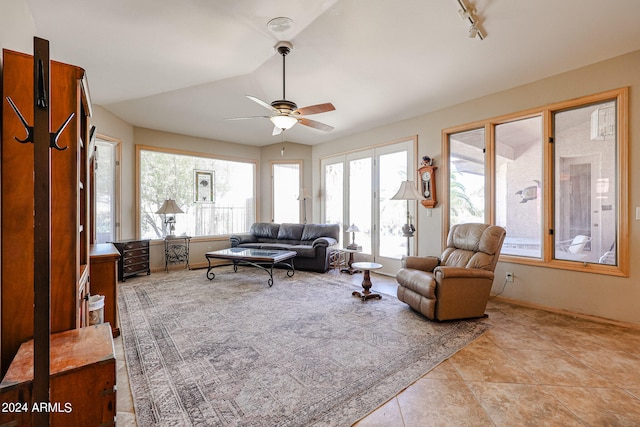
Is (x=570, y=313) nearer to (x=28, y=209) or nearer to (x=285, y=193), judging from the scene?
(x=28, y=209)

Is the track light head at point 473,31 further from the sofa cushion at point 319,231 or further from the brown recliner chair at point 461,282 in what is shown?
the sofa cushion at point 319,231

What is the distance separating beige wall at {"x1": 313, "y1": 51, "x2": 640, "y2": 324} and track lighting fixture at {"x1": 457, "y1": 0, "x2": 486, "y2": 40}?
50.3 inches

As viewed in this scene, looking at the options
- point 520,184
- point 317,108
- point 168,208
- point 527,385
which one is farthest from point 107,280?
point 520,184

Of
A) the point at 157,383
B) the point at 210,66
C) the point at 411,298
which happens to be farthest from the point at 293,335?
the point at 210,66

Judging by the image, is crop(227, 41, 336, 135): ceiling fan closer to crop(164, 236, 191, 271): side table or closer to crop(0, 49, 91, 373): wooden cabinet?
crop(0, 49, 91, 373): wooden cabinet

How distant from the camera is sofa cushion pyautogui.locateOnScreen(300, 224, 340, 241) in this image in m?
6.20

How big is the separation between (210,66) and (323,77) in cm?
149

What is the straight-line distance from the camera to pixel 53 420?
1208 mm

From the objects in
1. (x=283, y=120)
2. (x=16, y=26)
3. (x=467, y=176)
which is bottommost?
(x=467, y=176)

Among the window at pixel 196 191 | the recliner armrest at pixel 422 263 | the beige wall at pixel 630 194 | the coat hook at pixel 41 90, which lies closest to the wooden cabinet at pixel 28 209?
Result: the coat hook at pixel 41 90

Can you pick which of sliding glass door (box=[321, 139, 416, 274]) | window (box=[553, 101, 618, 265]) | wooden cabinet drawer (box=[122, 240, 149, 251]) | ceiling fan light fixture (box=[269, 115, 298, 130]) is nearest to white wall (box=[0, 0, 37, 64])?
ceiling fan light fixture (box=[269, 115, 298, 130])

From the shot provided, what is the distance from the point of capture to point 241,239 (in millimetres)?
6461

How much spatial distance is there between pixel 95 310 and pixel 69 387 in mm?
1361

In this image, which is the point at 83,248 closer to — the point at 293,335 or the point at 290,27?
the point at 293,335
